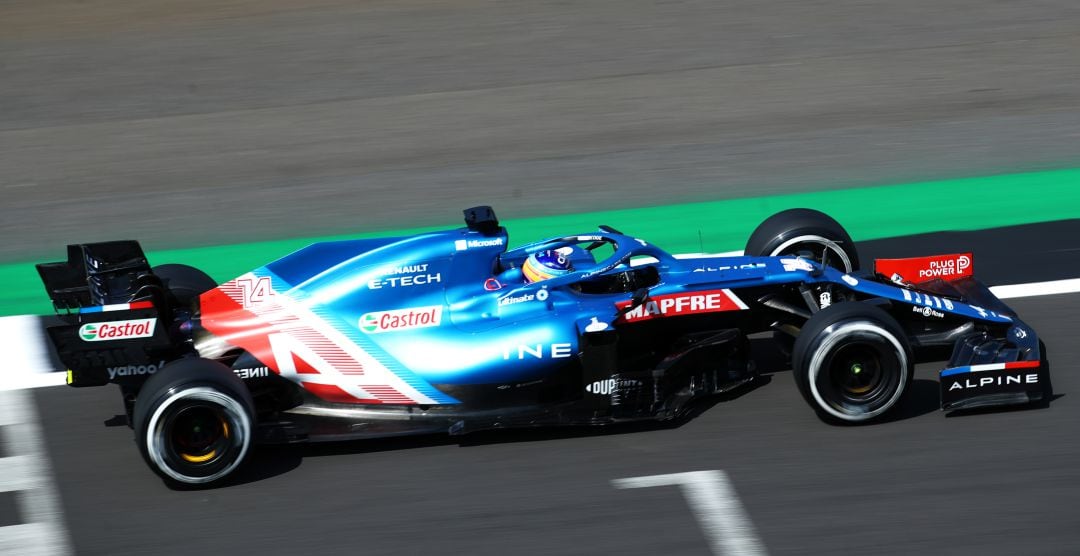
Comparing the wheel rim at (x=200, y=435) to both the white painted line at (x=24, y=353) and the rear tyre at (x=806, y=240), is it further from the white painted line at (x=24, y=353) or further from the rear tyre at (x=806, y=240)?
the rear tyre at (x=806, y=240)

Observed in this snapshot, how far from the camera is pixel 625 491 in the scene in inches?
268

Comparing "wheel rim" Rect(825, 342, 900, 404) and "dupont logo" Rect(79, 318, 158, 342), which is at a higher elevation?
"dupont logo" Rect(79, 318, 158, 342)

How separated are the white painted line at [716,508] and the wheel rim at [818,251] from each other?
1939 millimetres

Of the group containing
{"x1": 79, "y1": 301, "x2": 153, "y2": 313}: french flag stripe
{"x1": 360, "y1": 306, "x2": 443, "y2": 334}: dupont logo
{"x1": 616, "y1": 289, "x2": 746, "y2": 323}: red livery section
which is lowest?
{"x1": 616, "y1": 289, "x2": 746, "y2": 323}: red livery section

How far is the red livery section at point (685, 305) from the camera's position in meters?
7.43

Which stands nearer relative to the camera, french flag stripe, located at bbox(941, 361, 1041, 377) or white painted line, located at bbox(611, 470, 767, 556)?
white painted line, located at bbox(611, 470, 767, 556)

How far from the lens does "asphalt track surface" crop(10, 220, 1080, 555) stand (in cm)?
637

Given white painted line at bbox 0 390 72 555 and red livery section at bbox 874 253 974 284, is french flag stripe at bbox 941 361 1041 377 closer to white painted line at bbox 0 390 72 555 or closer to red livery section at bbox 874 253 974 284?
red livery section at bbox 874 253 974 284

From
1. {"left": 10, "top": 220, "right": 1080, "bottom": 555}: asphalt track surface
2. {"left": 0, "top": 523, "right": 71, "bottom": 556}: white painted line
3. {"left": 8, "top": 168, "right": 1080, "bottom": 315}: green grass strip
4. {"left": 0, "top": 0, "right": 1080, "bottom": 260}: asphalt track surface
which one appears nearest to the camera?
{"left": 10, "top": 220, "right": 1080, "bottom": 555}: asphalt track surface

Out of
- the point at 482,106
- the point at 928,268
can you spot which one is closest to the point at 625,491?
the point at 928,268

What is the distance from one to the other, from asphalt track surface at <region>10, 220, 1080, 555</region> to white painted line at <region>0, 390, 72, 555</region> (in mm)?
76

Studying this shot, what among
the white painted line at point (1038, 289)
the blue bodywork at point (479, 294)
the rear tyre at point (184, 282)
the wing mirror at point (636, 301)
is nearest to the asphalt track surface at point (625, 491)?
the blue bodywork at point (479, 294)

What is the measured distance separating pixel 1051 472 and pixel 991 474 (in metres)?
0.30

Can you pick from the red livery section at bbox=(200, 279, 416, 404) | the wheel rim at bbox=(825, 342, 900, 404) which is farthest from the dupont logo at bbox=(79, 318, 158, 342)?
the wheel rim at bbox=(825, 342, 900, 404)
